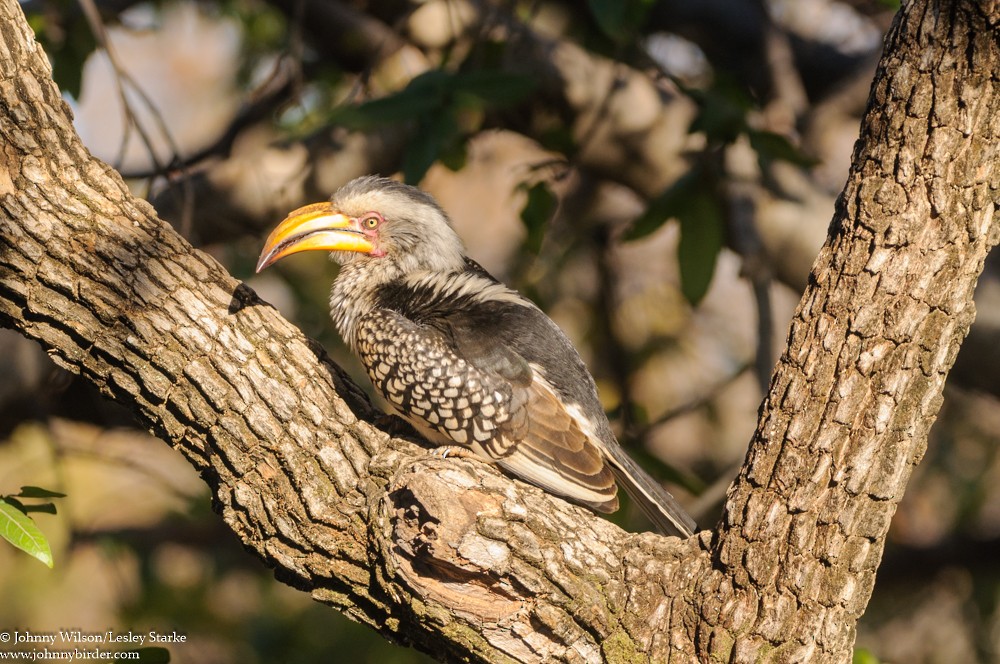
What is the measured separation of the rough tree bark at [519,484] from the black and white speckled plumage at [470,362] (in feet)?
1.22

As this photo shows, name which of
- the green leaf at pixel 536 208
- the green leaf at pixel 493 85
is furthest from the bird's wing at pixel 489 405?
the green leaf at pixel 536 208

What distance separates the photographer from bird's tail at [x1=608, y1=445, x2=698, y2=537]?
11.7 ft

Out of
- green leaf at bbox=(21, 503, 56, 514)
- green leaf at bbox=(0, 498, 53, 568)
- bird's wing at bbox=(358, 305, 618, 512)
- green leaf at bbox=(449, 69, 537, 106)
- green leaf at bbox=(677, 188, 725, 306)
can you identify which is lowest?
green leaf at bbox=(0, 498, 53, 568)

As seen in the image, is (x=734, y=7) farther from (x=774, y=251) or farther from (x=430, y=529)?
(x=430, y=529)

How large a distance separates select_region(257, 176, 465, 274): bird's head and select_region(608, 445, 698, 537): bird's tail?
108 cm

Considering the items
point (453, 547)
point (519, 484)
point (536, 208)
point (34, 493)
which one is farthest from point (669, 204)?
point (34, 493)

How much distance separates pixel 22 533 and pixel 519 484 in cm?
134

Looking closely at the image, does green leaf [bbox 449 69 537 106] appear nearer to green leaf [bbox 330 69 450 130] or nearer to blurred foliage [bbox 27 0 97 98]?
green leaf [bbox 330 69 450 130]

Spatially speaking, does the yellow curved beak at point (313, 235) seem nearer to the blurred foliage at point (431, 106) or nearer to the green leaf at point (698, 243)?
the blurred foliage at point (431, 106)

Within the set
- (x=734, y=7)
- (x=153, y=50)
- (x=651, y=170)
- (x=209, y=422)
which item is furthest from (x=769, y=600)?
(x=153, y=50)

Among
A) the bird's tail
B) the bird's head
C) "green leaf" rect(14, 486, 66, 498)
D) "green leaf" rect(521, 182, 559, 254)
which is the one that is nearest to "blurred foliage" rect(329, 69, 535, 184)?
the bird's head

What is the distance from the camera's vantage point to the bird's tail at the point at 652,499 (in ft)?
11.7

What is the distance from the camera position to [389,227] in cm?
419

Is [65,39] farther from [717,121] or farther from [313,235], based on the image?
[717,121]
